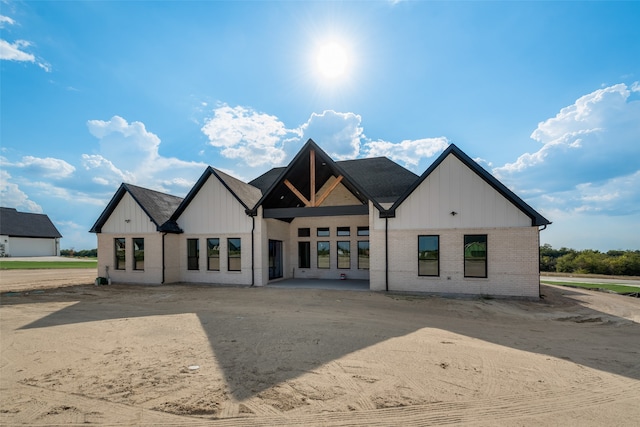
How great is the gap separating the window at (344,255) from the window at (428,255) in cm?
592

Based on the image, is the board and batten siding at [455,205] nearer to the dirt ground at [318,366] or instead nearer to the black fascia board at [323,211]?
the black fascia board at [323,211]

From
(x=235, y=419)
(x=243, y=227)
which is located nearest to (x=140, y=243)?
(x=243, y=227)

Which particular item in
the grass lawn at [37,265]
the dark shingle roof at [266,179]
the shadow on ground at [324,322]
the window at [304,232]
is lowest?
the grass lawn at [37,265]

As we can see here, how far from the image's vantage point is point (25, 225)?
51281mm

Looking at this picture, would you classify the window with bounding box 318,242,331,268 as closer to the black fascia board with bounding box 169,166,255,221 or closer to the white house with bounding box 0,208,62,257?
the black fascia board with bounding box 169,166,255,221

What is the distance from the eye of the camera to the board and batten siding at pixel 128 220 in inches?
728

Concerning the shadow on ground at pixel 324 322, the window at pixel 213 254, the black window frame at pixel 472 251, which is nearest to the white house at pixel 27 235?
the shadow on ground at pixel 324 322

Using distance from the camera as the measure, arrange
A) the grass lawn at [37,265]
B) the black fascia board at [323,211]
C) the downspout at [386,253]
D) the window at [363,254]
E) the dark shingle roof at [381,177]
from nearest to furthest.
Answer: the downspout at [386,253], the black fascia board at [323,211], the dark shingle roof at [381,177], the window at [363,254], the grass lawn at [37,265]

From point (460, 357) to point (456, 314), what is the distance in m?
4.76

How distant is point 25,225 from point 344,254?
5745 cm

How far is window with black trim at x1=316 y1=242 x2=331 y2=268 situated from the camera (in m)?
20.3

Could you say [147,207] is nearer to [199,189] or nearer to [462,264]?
[199,189]

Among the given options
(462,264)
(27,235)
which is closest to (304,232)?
(462,264)

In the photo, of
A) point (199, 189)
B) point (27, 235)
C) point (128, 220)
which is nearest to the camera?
point (199, 189)
